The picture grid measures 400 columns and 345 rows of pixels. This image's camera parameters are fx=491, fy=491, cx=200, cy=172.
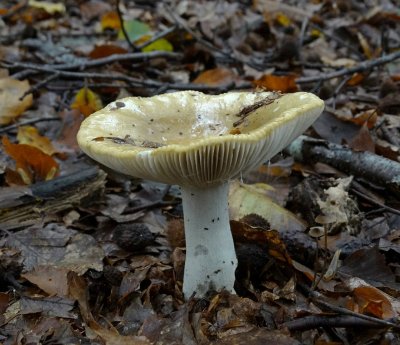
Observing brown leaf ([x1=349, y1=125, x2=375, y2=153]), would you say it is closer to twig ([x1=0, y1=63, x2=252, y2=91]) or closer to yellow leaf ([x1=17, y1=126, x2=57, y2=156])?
twig ([x1=0, y1=63, x2=252, y2=91])

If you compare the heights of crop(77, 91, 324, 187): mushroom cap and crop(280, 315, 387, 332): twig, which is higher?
crop(77, 91, 324, 187): mushroom cap

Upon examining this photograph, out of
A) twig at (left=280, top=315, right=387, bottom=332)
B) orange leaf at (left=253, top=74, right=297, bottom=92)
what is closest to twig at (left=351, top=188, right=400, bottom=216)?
twig at (left=280, top=315, right=387, bottom=332)

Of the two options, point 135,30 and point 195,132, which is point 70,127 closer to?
point 195,132

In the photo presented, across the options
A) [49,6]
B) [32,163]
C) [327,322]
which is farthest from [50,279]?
[49,6]

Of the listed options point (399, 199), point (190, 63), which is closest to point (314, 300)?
point (399, 199)

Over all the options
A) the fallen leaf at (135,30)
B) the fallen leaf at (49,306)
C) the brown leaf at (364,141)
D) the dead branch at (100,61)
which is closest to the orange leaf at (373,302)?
the fallen leaf at (49,306)
